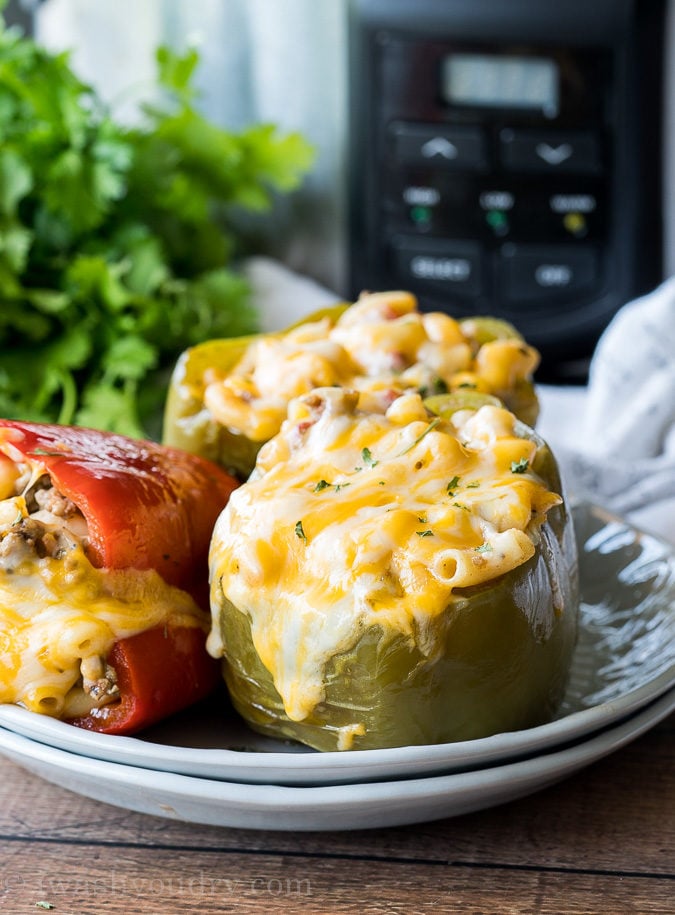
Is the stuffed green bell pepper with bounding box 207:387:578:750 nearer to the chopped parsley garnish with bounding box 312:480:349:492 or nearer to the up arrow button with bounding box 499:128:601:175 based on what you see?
the chopped parsley garnish with bounding box 312:480:349:492

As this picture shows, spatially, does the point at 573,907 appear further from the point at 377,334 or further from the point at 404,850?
the point at 377,334

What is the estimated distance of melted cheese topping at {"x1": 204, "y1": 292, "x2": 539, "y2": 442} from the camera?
1.24m

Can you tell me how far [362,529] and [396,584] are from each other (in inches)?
2.0

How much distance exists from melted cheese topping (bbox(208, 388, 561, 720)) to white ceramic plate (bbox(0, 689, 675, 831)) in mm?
98

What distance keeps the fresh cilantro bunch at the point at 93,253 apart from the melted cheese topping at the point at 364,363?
2.19 ft

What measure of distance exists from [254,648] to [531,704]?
240 millimetres

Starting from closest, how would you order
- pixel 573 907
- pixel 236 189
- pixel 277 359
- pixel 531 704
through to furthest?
pixel 573 907, pixel 531 704, pixel 277 359, pixel 236 189

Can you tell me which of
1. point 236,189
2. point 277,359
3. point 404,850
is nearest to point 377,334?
point 277,359

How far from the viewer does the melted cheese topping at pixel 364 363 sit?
4.08 feet

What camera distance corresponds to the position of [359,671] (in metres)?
0.97

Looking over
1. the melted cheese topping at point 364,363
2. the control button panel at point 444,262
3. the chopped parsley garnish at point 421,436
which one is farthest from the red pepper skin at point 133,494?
the control button panel at point 444,262

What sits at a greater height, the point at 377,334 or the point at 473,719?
the point at 377,334

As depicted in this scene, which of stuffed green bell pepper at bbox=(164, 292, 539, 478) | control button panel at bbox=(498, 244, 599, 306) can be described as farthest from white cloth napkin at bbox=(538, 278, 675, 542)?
control button panel at bbox=(498, 244, 599, 306)

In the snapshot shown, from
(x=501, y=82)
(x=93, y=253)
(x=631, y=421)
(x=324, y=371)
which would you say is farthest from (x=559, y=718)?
(x=501, y=82)
